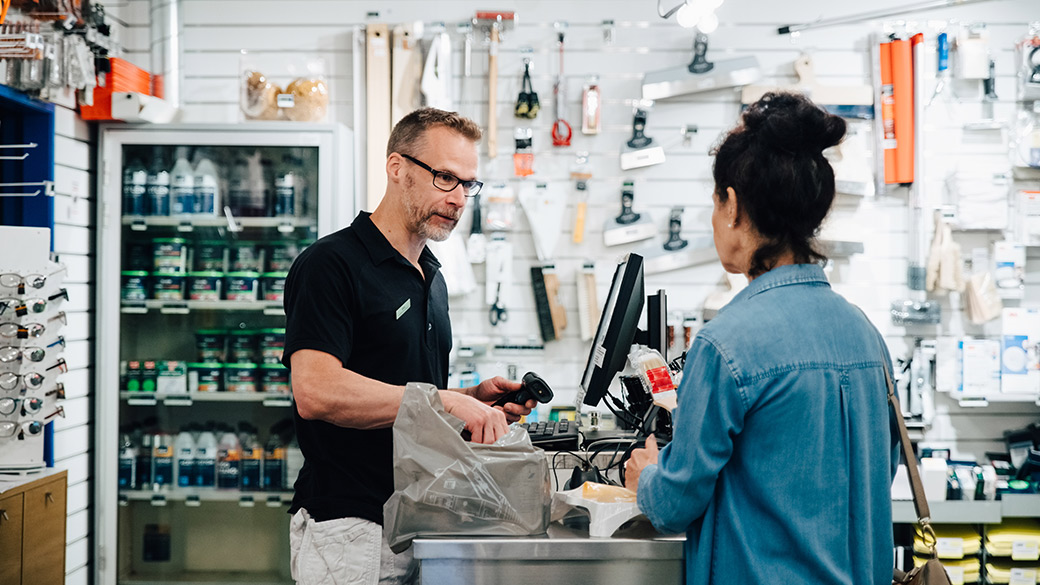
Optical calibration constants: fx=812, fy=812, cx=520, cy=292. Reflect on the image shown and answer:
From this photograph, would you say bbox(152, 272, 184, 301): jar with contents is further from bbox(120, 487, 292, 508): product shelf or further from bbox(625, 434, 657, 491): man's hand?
bbox(625, 434, 657, 491): man's hand

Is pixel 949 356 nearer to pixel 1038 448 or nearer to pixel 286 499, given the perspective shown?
pixel 1038 448

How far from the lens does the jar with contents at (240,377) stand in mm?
4047

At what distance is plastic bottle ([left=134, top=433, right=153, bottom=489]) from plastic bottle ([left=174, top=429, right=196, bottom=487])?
15 cm

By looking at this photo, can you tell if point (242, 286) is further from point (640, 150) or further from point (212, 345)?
point (640, 150)

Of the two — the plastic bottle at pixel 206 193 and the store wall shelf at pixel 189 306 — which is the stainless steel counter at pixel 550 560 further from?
the plastic bottle at pixel 206 193

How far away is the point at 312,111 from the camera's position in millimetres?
4043

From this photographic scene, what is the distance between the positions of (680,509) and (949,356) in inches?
131

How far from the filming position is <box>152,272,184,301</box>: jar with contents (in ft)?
13.1

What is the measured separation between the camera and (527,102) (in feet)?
13.9

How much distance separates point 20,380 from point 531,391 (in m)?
2.15

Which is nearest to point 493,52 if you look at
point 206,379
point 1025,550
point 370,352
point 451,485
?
point 206,379

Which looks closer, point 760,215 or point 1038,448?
point 760,215

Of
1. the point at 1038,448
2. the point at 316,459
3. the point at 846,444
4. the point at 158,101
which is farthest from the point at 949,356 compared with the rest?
the point at 158,101

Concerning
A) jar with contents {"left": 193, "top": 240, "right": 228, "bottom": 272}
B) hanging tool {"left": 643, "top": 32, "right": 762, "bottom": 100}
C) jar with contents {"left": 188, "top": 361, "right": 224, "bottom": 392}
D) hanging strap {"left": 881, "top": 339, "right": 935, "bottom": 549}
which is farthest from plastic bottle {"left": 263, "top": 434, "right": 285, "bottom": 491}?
hanging strap {"left": 881, "top": 339, "right": 935, "bottom": 549}
